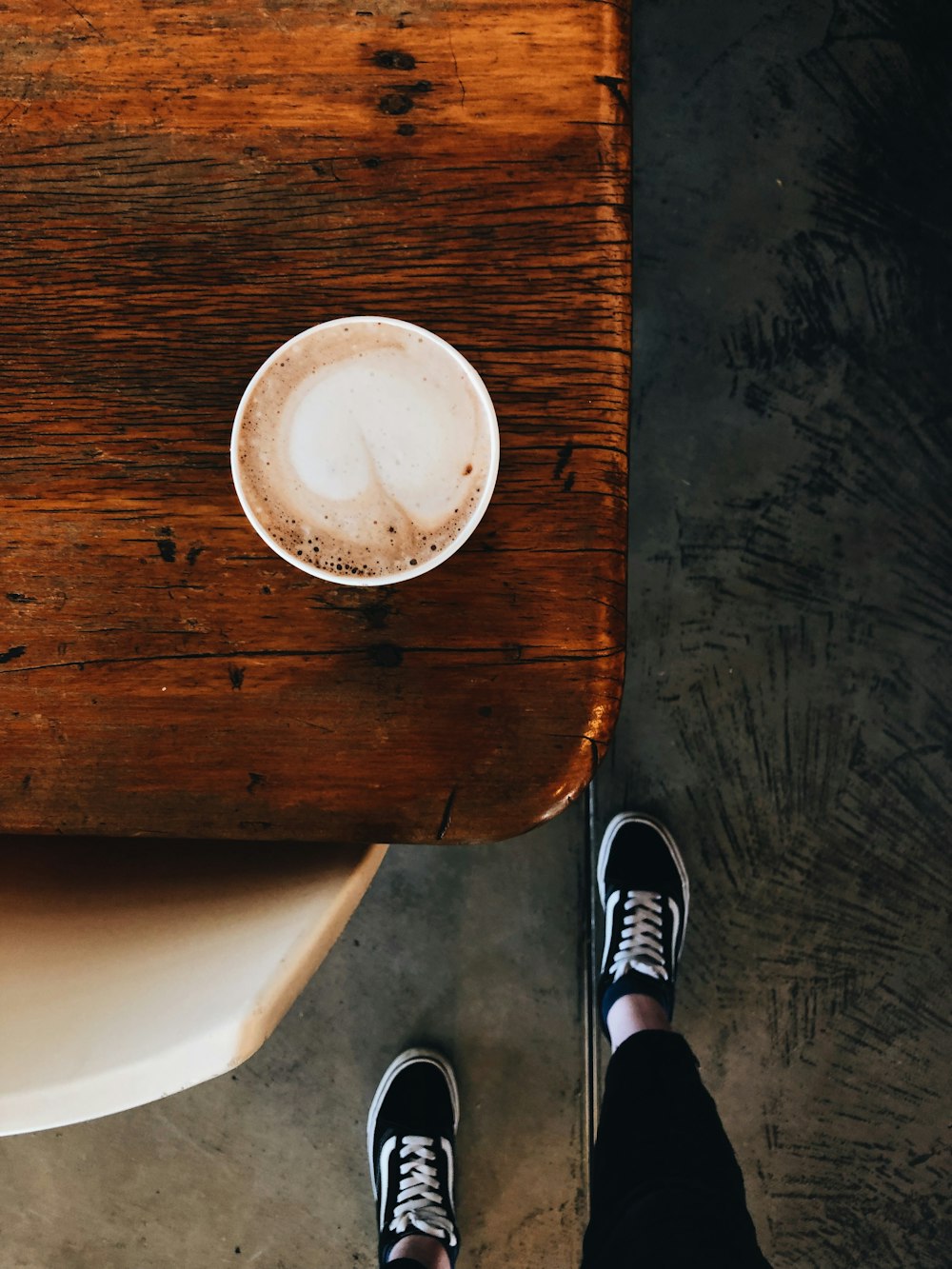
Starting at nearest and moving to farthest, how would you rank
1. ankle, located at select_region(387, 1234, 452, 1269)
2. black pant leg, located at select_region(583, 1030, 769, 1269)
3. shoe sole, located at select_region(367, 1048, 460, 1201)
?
black pant leg, located at select_region(583, 1030, 769, 1269) < ankle, located at select_region(387, 1234, 452, 1269) < shoe sole, located at select_region(367, 1048, 460, 1201)

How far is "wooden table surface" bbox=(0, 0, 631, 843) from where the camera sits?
2.42ft

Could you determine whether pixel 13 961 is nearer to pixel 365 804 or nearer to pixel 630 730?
pixel 365 804

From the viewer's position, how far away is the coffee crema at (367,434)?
2.27ft

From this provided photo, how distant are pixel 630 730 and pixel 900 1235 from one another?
108 centimetres

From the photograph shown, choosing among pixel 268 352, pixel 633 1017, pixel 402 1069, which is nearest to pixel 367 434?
pixel 268 352

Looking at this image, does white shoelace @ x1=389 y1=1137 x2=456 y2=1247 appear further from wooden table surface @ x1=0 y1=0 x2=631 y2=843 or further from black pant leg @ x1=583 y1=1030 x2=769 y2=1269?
wooden table surface @ x1=0 y1=0 x2=631 y2=843

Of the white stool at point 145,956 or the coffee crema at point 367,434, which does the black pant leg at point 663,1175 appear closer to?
the white stool at point 145,956

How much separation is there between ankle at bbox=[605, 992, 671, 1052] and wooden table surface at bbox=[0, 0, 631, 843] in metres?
0.92

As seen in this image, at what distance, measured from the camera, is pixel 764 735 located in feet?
5.21

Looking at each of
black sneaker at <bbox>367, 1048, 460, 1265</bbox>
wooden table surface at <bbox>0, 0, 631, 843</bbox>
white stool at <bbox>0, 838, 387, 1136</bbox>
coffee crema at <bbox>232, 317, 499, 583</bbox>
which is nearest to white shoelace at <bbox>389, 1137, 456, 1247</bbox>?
black sneaker at <bbox>367, 1048, 460, 1265</bbox>

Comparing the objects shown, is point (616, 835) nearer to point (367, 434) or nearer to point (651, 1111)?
point (651, 1111)

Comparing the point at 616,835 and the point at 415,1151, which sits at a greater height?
the point at 616,835

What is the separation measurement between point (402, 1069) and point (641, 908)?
54cm

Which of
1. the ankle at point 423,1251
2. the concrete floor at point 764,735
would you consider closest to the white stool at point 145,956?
the concrete floor at point 764,735
